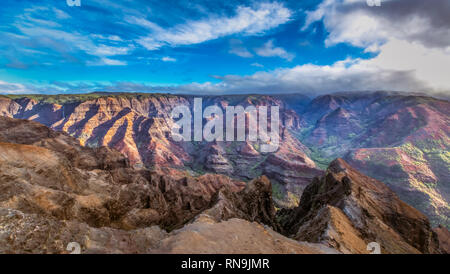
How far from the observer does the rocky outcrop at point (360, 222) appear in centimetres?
2897

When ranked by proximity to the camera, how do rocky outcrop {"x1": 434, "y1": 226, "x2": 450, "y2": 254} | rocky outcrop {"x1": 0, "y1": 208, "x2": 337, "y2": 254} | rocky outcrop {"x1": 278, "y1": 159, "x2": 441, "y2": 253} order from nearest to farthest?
rocky outcrop {"x1": 0, "y1": 208, "x2": 337, "y2": 254} < rocky outcrop {"x1": 278, "y1": 159, "x2": 441, "y2": 253} < rocky outcrop {"x1": 434, "y1": 226, "x2": 450, "y2": 254}

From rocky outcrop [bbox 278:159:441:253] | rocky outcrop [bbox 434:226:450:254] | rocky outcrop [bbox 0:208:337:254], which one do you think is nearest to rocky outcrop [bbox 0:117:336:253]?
rocky outcrop [bbox 0:208:337:254]

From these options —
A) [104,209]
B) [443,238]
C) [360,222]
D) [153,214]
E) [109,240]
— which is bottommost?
[443,238]

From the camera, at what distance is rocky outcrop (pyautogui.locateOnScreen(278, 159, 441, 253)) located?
28969 mm

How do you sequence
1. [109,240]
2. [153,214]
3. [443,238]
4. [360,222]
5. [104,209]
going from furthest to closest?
[443,238]
[153,214]
[104,209]
[360,222]
[109,240]

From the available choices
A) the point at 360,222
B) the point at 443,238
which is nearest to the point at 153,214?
the point at 360,222

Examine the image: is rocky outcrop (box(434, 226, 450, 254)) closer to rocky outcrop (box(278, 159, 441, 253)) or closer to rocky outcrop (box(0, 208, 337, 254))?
rocky outcrop (box(278, 159, 441, 253))

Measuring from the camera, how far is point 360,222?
36000mm

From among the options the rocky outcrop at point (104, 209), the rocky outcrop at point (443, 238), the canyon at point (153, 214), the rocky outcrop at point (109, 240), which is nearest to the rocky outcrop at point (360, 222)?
the canyon at point (153, 214)

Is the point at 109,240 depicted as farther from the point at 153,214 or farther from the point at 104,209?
the point at 153,214
